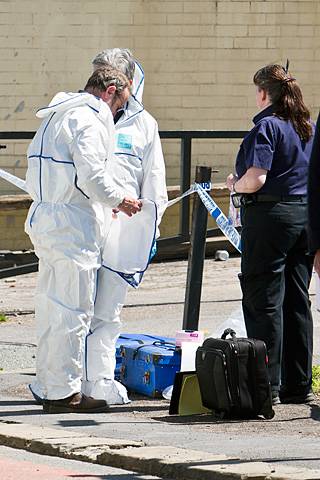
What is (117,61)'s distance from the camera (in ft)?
26.9

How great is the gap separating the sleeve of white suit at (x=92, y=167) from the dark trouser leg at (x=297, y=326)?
118cm

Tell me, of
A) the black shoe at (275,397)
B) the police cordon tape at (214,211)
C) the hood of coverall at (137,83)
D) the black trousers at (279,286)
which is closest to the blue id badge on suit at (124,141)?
the hood of coverall at (137,83)

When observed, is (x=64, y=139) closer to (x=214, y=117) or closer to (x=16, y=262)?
(x=16, y=262)

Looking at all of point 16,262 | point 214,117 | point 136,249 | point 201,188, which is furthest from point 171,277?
point 136,249

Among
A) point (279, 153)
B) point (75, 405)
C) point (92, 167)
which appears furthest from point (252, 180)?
point (75, 405)

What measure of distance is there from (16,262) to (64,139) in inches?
242

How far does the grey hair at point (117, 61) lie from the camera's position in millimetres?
8141

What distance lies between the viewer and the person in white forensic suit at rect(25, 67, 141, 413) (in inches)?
306

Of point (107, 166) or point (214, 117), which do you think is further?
point (214, 117)

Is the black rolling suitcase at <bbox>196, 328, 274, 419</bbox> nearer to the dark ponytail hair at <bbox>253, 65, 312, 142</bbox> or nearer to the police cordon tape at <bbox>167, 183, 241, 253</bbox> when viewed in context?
the dark ponytail hair at <bbox>253, 65, 312, 142</bbox>

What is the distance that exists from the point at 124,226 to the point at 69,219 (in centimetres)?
54

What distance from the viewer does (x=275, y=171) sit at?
8.01 meters

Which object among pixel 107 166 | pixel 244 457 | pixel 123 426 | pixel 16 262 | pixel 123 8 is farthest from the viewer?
pixel 123 8

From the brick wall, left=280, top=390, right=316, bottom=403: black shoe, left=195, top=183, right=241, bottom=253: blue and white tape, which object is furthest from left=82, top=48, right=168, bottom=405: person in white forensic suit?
the brick wall
